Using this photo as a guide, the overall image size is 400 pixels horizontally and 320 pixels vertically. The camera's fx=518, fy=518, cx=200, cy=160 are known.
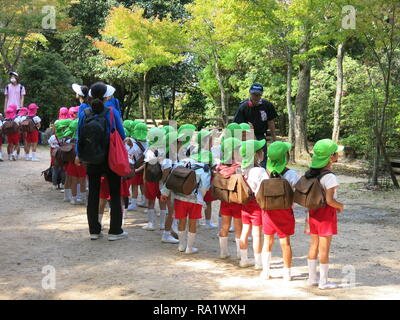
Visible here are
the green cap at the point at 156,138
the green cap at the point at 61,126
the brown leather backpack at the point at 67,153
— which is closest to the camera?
the green cap at the point at 156,138

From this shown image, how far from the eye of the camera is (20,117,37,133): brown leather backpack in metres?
11.8

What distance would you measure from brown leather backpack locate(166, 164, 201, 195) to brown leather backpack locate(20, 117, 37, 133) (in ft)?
23.4

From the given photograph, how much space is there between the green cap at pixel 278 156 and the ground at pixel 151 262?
1021 mm

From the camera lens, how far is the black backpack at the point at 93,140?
575cm

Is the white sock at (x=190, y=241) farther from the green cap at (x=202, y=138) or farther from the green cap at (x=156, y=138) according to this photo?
the green cap at (x=156, y=138)

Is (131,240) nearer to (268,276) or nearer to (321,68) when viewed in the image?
(268,276)

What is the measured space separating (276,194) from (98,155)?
7.17ft

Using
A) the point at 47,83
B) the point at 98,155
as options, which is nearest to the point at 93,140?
the point at 98,155

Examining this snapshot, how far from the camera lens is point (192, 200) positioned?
18.4 ft

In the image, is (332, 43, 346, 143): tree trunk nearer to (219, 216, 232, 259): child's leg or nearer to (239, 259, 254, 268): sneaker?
(219, 216, 232, 259): child's leg

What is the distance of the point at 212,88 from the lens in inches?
921

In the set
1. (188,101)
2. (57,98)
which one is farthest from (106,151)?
(188,101)

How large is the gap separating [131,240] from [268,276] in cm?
200

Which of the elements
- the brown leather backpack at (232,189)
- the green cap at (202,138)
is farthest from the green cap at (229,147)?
the green cap at (202,138)
